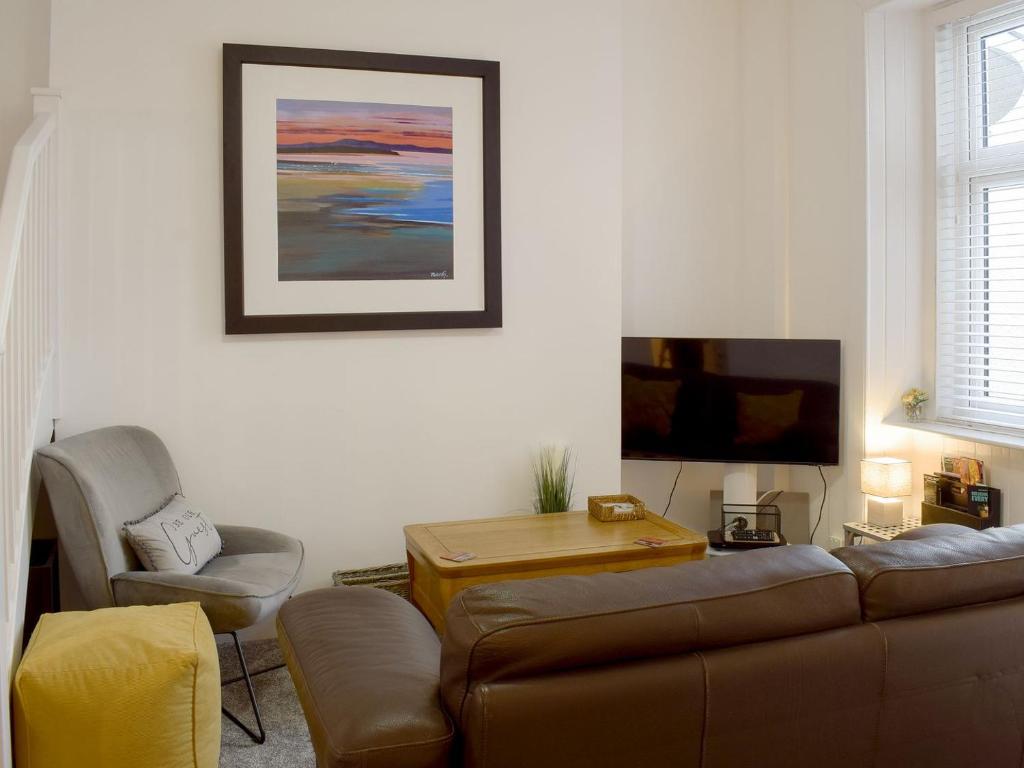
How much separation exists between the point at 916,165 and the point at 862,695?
316cm

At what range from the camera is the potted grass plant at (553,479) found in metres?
4.01

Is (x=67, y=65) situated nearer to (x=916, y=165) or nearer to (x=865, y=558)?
(x=865, y=558)

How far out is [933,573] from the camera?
5.32ft

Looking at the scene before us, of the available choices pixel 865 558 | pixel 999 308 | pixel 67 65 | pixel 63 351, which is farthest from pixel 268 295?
pixel 999 308

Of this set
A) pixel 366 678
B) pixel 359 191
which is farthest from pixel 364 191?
pixel 366 678

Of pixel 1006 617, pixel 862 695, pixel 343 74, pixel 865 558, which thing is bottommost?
pixel 862 695

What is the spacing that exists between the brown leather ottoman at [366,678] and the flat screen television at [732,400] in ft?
8.10

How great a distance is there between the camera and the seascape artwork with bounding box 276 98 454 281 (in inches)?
146

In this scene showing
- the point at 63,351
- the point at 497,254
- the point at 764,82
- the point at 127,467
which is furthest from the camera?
the point at 764,82

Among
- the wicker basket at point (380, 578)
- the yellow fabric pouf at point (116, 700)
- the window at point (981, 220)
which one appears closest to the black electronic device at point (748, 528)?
the window at point (981, 220)

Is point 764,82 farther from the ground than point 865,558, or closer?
farther from the ground

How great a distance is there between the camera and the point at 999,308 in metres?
3.81

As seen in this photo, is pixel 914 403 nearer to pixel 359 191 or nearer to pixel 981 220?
pixel 981 220

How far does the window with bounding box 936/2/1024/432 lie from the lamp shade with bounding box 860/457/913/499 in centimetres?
34
